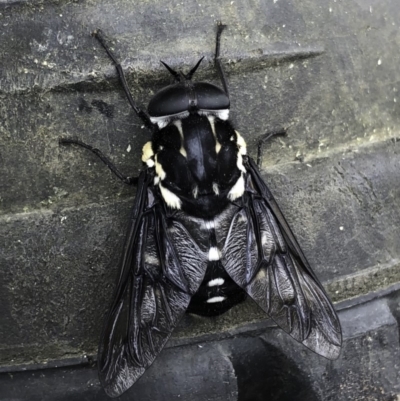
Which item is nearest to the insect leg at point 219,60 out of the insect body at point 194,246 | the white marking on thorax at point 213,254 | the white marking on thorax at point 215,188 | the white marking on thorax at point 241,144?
the insect body at point 194,246

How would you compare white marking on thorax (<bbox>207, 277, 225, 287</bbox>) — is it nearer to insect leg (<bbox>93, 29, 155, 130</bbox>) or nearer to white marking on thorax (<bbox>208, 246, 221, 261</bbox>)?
white marking on thorax (<bbox>208, 246, 221, 261</bbox>)

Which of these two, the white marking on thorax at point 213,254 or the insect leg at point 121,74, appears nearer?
the insect leg at point 121,74

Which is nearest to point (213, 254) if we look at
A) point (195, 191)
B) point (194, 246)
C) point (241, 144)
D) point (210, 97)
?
point (194, 246)

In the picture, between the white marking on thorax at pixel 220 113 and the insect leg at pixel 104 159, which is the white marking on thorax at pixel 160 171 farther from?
Answer: the white marking on thorax at pixel 220 113

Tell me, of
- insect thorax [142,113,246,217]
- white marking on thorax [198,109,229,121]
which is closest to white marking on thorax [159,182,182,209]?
insect thorax [142,113,246,217]

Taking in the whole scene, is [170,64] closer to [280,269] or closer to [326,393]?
[280,269]

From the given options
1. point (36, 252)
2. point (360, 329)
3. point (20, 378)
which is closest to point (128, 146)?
point (36, 252)

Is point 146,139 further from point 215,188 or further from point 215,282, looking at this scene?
point 215,282
